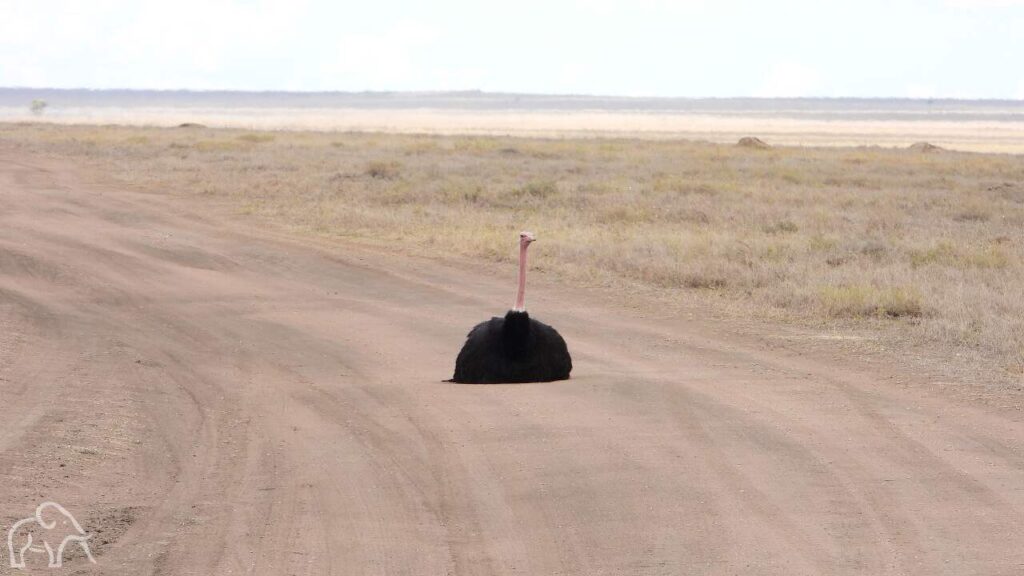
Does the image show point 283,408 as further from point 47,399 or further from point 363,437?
point 47,399

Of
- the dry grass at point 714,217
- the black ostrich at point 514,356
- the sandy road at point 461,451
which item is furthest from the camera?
the dry grass at point 714,217

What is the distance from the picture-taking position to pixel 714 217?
2186 centimetres

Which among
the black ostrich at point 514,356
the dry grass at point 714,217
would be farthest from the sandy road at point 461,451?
the dry grass at point 714,217

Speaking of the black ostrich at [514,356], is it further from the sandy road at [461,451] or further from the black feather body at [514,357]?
the sandy road at [461,451]

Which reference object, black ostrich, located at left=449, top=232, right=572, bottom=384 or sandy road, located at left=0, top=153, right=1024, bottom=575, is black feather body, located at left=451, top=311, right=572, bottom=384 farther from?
sandy road, located at left=0, top=153, right=1024, bottom=575

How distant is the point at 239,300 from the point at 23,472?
6571mm

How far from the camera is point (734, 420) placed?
8328 millimetres

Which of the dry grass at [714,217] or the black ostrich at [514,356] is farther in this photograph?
the dry grass at [714,217]

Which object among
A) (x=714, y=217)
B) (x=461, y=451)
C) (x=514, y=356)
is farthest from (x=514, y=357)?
(x=714, y=217)

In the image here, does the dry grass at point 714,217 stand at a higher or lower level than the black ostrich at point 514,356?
lower

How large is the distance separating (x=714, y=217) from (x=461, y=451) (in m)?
15.0

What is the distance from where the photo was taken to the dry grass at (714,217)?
13570mm

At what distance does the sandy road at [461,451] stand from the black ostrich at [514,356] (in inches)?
9.3

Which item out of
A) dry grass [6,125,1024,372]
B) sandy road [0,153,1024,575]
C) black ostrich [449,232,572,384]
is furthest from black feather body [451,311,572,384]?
dry grass [6,125,1024,372]
